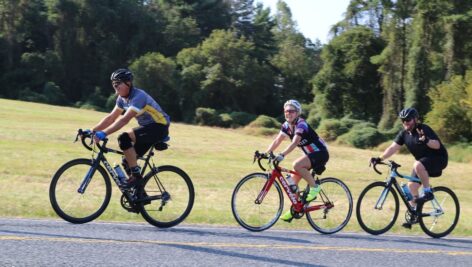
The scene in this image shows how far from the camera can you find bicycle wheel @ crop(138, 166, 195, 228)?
9.38 m

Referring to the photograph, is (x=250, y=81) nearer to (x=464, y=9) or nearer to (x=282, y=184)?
(x=464, y=9)

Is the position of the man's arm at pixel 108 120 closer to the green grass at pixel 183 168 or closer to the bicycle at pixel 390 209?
the green grass at pixel 183 168

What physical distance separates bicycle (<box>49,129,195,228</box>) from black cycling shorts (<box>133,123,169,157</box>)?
10 cm

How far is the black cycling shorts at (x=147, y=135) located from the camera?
9.15 metres

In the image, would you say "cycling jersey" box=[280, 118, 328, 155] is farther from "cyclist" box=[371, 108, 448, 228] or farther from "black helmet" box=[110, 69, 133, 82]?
"black helmet" box=[110, 69, 133, 82]

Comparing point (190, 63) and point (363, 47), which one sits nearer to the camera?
point (363, 47)

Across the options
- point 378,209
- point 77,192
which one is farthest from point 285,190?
point 77,192

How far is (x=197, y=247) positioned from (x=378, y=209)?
154 inches

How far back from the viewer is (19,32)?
8738 cm

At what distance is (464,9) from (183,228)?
4721cm

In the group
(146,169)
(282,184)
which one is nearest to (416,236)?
(282,184)

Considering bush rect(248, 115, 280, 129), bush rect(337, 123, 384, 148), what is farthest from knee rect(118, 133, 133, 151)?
bush rect(248, 115, 280, 129)

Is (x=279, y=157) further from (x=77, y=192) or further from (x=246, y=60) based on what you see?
(x=246, y=60)

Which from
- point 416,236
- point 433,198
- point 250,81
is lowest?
point 416,236
